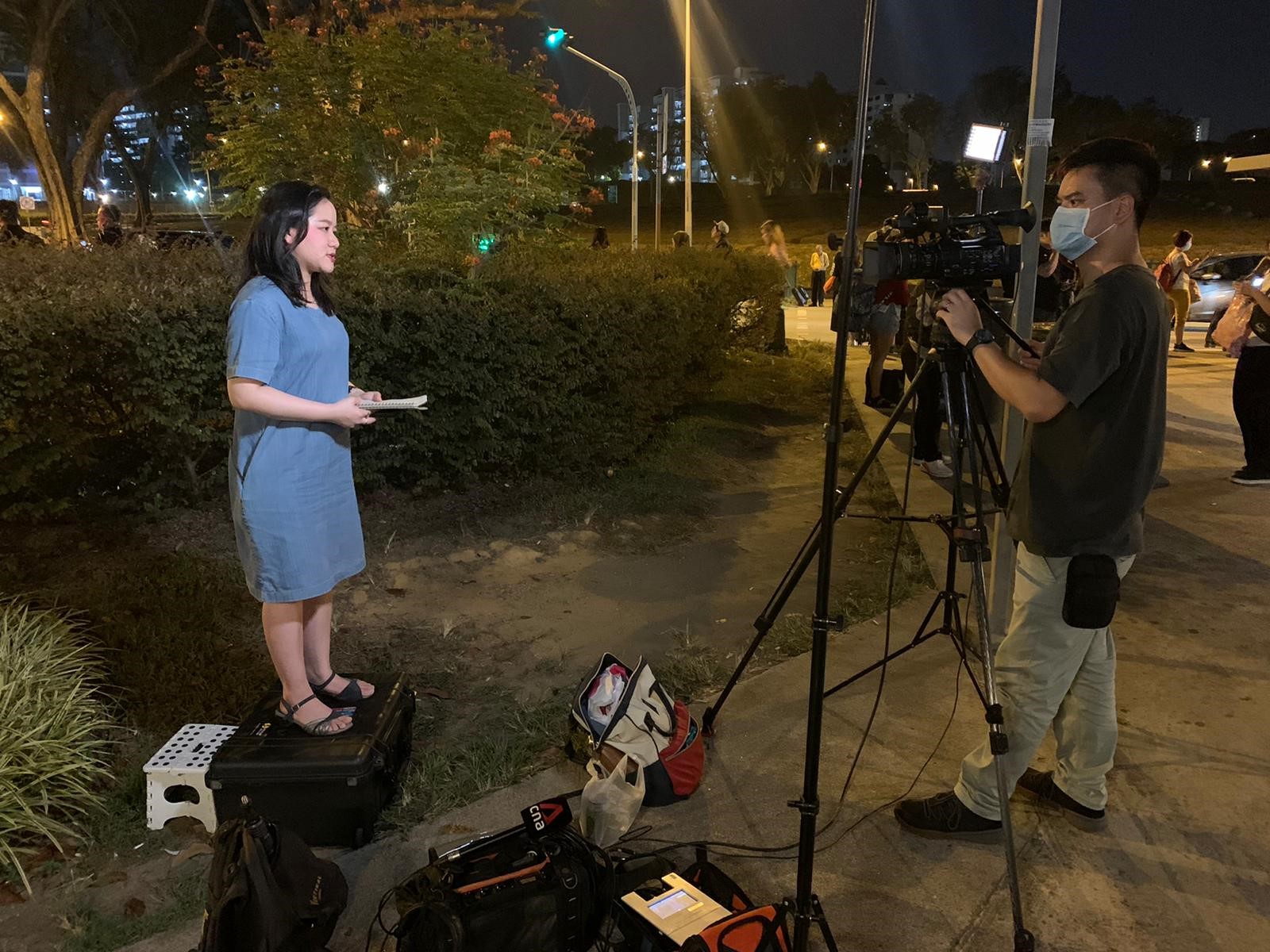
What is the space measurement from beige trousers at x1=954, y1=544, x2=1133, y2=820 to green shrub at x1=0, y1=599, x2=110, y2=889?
298cm

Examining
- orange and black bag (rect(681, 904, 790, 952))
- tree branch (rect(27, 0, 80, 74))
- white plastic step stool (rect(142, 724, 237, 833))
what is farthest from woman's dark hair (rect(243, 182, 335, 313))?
tree branch (rect(27, 0, 80, 74))

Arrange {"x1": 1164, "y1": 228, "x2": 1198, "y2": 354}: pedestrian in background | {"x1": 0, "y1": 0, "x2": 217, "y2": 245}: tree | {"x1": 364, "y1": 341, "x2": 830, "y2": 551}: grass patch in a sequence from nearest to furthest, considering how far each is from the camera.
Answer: {"x1": 364, "y1": 341, "x2": 830, "y2": 551}: grass patch < {"x1": 1164, "y1": 228, "x2": 1198, "y2": 354}: pedestrian in background < {"x1": 0, "y1": 0, "x2": 217, "y2": 245}: tree

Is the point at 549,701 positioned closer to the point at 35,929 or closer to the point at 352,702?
the point at 352,702

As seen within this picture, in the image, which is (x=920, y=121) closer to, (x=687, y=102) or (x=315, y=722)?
(x=687, y=102)

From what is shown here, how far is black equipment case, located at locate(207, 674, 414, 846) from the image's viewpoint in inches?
111

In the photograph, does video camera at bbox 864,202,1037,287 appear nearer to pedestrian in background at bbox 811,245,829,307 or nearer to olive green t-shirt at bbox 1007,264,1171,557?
olive green t-shirt at bbox 1007,264,1171,557

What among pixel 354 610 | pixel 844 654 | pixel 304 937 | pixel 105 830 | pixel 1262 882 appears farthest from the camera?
pixel 354 610

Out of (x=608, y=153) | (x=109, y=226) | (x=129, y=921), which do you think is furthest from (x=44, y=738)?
(x=608, y=153)

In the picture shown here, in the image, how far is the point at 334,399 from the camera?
301 centimetres

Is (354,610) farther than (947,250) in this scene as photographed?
Yes

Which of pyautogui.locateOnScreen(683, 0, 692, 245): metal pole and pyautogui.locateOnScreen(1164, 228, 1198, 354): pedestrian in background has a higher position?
pyautogui.locateOnScreen(683, 0, 692, 245): metal pole

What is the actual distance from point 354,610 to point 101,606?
117 cm

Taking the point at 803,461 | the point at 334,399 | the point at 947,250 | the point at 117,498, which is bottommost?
the point at 803,461

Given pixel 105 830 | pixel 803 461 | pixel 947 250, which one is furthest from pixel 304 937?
pixel 803 461
